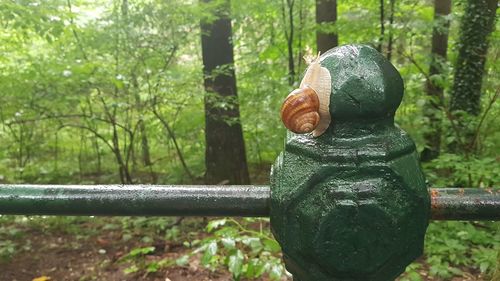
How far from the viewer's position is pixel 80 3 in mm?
5566

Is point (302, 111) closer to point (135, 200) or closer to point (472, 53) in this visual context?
point (135, 200)

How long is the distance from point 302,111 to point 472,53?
5.31m

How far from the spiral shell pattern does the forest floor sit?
9.59 feet

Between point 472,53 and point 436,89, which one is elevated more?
point 472,53

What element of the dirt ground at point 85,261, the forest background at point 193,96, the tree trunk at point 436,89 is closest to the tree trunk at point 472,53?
the forest background at point 193,96

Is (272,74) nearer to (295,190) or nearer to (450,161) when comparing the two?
(450,161)

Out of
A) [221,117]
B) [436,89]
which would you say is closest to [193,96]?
[221,117]

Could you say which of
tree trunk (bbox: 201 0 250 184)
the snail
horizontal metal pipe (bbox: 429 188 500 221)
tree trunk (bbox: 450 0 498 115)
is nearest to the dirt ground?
tree trunk (bbox: 201 0 250 184)

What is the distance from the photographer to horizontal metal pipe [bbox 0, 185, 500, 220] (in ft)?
2.27

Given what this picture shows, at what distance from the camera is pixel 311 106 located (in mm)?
560

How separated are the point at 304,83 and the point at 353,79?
0.23 ft

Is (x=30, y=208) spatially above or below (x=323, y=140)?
below

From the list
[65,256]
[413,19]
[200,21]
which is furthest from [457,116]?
[65,256]

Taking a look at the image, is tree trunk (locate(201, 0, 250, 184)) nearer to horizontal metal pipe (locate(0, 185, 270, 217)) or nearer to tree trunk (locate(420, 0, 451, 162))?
Result: tree trunk (locate(420, 0, 451, 162))
